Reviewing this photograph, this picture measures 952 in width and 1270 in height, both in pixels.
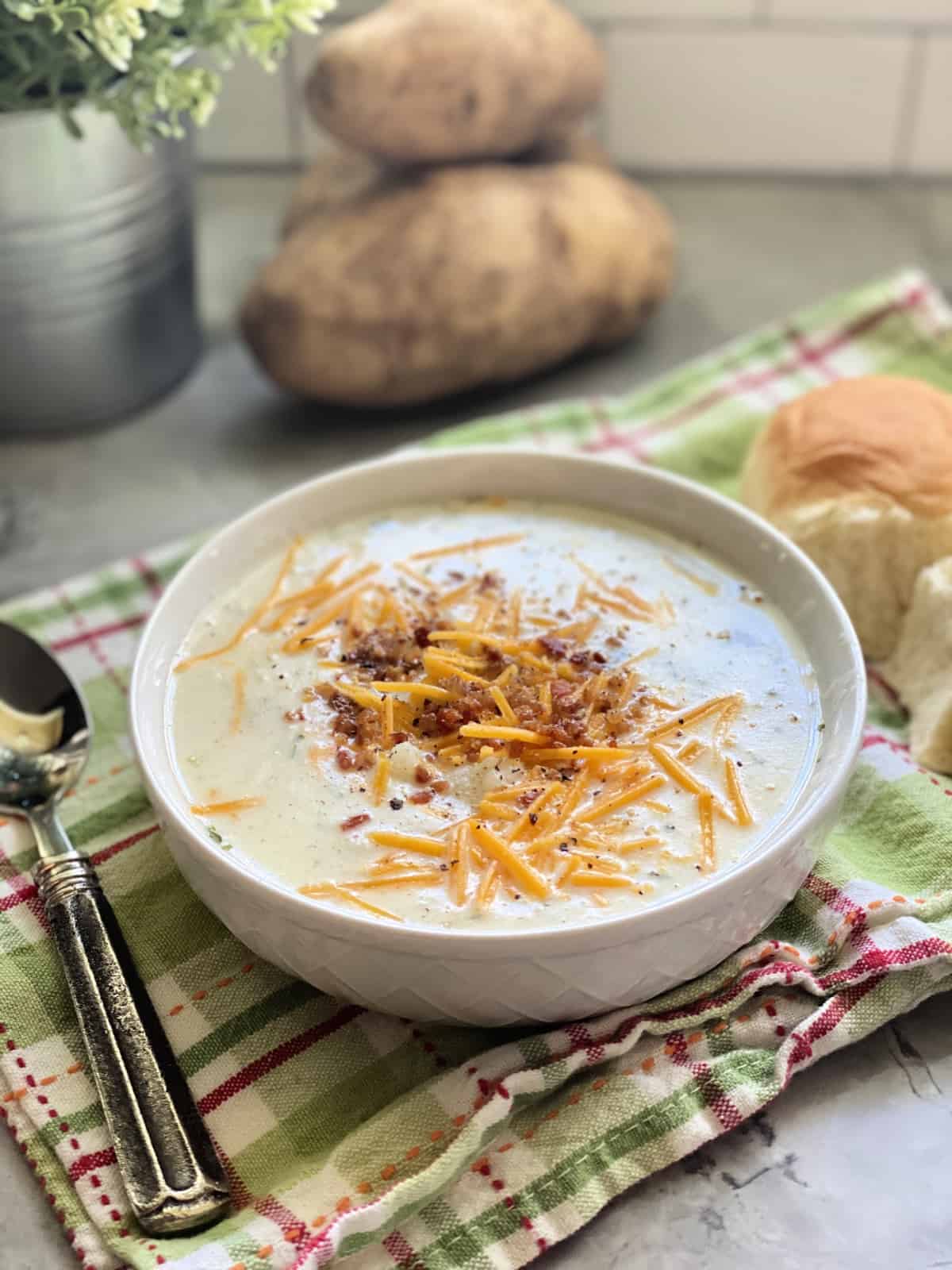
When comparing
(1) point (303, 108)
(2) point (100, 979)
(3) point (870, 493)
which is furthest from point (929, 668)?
(1) point (303, 108)

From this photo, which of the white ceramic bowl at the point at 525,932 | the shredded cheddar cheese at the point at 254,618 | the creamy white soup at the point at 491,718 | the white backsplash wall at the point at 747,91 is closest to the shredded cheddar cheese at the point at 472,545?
the creamy white soup at the point at 491,718

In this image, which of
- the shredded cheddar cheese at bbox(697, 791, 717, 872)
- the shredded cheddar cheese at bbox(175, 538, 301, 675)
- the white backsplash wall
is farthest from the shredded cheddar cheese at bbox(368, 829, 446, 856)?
the white backsplash wall

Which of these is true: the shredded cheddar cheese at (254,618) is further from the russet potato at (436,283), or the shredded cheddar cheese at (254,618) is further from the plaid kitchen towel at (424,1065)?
the russet potato at (436,283)

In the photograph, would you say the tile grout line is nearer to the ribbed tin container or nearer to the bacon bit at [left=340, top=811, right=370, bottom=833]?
the ribbed tin container

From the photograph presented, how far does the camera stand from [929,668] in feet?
5.03

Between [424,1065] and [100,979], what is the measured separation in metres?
0.28

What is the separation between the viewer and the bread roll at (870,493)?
1.57 meters

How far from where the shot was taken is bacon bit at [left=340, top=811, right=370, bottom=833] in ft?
4.02

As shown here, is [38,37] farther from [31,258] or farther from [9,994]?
[9,994]

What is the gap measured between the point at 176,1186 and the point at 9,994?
28 centimetres

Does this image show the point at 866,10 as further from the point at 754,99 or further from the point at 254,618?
the point at 254,618

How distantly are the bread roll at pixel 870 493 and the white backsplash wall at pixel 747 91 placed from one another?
1.30 metres

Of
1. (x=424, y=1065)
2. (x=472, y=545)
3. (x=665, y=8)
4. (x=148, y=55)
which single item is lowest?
(x=424, y=1065)

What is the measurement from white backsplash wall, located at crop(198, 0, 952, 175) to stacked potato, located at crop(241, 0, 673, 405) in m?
0.51
